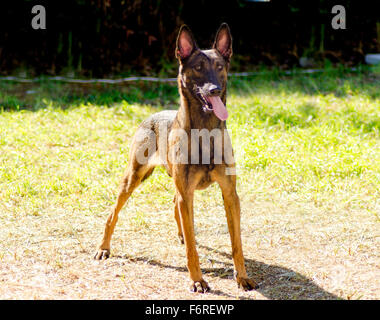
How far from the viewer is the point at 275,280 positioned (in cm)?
432

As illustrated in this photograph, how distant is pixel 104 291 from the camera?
4.11 m

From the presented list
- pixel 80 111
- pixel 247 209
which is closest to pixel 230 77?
pixel 80 111

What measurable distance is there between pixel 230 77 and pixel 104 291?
6298mm

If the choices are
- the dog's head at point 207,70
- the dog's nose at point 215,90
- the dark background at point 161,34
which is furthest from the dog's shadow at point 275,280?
the dark background at point 161,34

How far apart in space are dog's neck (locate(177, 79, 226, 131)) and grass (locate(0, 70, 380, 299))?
1201 mm

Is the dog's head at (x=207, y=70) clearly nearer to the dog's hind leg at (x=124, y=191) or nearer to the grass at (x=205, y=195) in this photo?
the dog's hind leg at (x=124, y=191)

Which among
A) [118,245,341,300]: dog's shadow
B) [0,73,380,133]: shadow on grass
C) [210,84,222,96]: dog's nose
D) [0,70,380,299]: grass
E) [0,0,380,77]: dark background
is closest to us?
[210,84,222,96]: dog's nose

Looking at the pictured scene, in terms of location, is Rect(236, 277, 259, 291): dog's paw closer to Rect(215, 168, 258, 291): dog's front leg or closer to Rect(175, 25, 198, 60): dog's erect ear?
Rect(215, 168, 258, 291): dog's front leg

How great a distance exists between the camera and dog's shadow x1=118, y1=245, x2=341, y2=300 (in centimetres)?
405

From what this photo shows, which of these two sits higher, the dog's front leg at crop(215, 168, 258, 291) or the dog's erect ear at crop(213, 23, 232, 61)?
the dog's erect ear at crop(213, 23, 232, 61)

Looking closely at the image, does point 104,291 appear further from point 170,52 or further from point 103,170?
point 170,52

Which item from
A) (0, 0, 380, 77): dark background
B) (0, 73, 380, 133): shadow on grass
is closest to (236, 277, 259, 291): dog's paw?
(0, 73, 380, 133): shadow on grass

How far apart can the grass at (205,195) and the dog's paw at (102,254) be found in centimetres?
8

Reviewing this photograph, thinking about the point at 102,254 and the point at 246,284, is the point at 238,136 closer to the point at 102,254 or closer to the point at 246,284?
the point at 102,254
